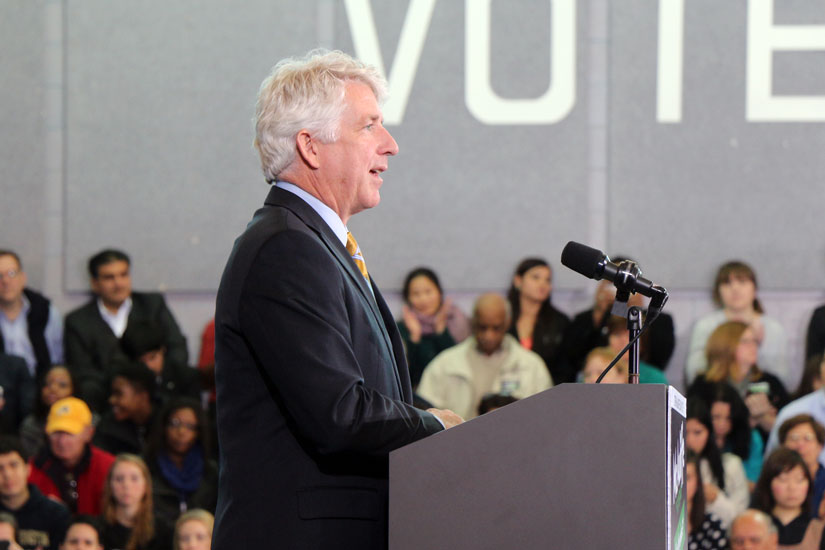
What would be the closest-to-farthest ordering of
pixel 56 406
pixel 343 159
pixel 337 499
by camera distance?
pixel 337 499, pixel 343 159, pixel 56 406

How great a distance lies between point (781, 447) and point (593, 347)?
3.68ft

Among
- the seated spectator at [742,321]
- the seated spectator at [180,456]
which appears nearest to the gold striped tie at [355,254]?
the seated spectator at [180,456]

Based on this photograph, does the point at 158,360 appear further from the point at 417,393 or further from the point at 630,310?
the point at 630,310

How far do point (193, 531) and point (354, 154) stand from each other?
10.2ft

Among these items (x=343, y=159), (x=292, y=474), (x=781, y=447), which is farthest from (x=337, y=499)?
(x=781, y=447)

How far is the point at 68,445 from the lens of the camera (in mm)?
5359

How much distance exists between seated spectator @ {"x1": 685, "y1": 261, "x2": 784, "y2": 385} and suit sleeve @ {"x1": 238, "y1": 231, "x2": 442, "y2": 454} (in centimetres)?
468

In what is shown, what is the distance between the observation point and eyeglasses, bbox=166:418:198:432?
17.9ft

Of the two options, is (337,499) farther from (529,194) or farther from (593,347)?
(529,194)

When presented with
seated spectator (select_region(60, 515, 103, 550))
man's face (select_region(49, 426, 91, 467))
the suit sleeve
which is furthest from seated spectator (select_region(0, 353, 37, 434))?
the suit sleeve

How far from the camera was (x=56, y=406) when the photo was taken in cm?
548

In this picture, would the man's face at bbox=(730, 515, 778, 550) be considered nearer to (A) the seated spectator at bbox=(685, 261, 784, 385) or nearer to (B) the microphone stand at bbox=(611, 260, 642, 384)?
(A) the seated spectator at bbox=(685, 261, 784, 385)

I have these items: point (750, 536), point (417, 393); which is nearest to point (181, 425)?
point (417, 393)

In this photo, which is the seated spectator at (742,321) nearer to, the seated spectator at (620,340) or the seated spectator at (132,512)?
the seated spectator at (620,340)
